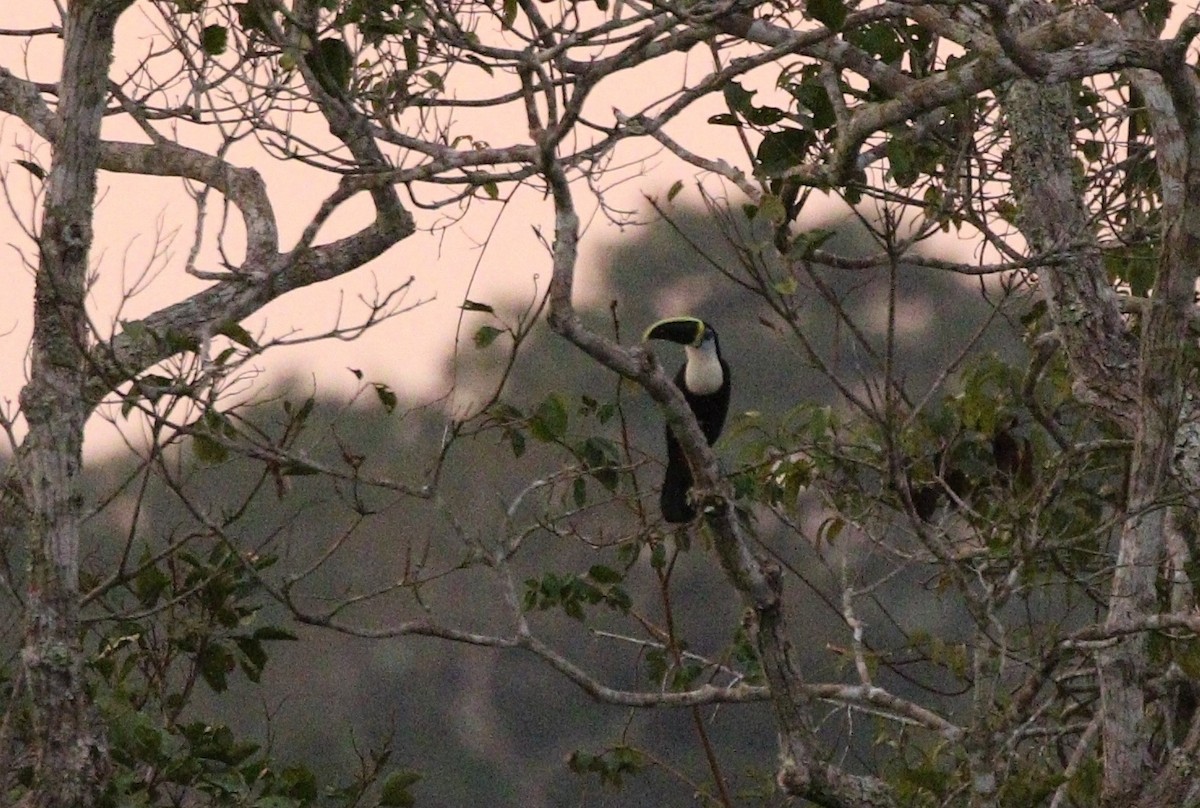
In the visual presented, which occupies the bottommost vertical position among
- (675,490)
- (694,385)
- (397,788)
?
(397,788)

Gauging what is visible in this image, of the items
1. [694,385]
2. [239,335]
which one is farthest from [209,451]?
[694,385]

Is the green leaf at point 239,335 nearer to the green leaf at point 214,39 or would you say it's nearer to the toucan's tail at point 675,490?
the green leaf at point 214,39

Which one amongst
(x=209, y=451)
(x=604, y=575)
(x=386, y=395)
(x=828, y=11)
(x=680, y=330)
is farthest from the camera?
(x=680, y=330)

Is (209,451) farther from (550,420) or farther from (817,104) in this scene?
(817,104)

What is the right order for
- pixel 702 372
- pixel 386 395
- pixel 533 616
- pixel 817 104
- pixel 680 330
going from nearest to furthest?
1. pixel 817 104
2. pixel 386 395
3. pixel 680 330
4. pixel 702 372
5. pixel 533 616

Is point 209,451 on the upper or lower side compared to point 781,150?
lower

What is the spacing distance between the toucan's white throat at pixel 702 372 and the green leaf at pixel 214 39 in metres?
2.90

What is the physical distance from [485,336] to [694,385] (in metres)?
2.98

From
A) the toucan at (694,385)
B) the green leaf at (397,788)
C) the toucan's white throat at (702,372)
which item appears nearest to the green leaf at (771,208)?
the green leaf at (397,788)

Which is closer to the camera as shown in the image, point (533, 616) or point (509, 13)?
point (509, 13)

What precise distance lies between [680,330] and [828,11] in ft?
9.62

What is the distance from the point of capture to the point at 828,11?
3143 millimetres

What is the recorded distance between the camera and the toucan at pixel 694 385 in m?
5.89

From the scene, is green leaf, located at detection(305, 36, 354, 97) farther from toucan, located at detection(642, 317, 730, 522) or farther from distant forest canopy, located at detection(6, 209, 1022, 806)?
distant forest canopy, located at detection(6, 209, 1022, 806)
